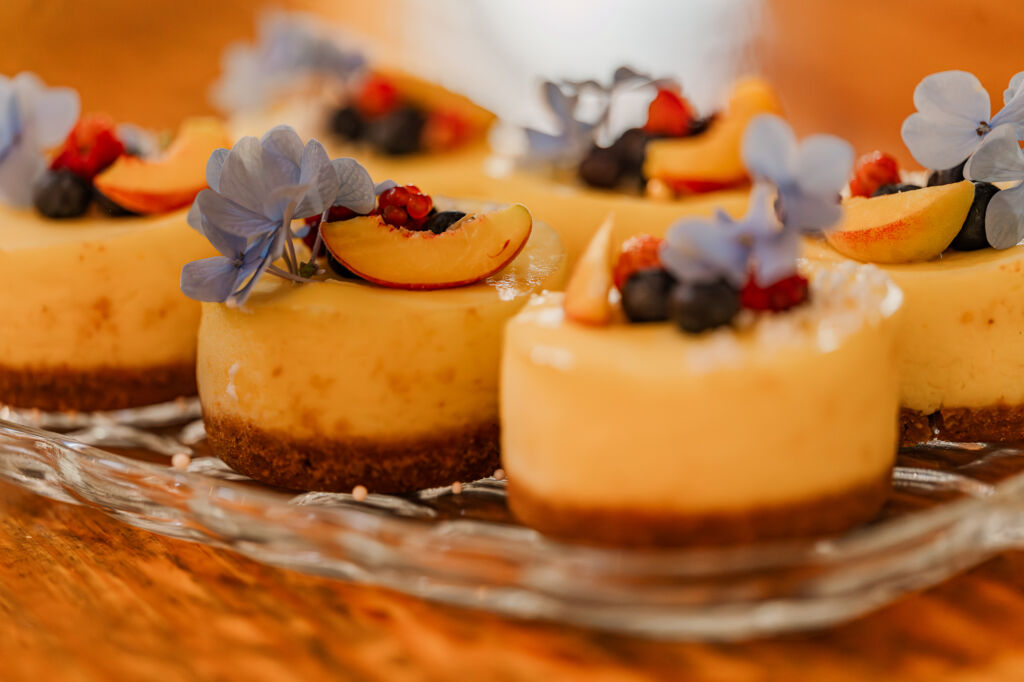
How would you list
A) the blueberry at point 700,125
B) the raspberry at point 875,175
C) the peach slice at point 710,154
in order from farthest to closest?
1. the blueberry at point 700,125
2. the peach slice at point 710,154
3. the raspberry at point 875,175

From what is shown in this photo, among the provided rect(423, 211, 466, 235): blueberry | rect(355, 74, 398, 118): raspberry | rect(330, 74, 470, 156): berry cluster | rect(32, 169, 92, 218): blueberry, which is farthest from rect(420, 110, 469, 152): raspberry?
rect(423, 211, 466, 235): blueberry

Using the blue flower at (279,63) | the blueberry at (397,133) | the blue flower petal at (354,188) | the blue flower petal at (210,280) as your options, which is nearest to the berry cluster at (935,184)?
the blue flower petal at (354,188)

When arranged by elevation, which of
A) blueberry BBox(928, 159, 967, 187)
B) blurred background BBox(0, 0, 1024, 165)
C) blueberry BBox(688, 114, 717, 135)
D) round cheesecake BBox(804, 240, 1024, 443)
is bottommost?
round cheesecake BBox(804, 240, 1024, 443)

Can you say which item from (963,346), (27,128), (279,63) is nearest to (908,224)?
(963,346)

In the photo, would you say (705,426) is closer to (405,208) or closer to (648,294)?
(648,294)

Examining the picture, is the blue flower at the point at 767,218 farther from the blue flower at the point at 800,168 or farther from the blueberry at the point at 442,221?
the blueberry at the point at 442,221

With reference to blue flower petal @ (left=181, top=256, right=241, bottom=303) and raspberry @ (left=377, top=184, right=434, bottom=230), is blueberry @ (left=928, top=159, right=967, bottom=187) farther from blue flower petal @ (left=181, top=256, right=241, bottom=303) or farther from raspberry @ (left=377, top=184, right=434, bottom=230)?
blue flower petal @ (left=181, top=256, right=241, bottom=303)
